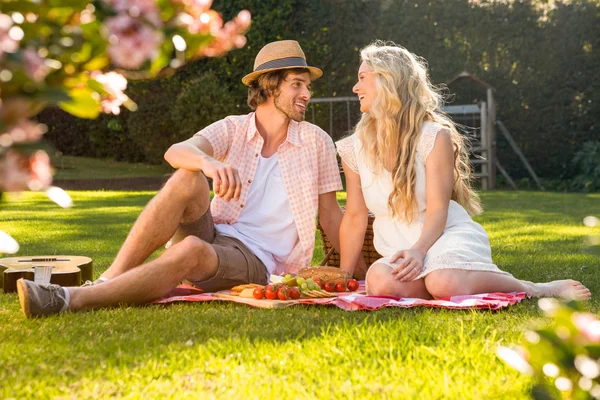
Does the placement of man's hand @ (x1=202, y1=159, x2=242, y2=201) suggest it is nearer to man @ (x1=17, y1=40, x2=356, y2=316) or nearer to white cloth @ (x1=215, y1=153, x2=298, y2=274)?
man @ (x1=17, y1=40, x2=356, y2=316)

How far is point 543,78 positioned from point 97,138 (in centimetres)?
822

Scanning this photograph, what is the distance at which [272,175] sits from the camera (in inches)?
175

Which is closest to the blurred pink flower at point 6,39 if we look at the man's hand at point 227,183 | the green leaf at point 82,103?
the green leaf at point 82,103

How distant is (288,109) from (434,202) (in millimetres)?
929

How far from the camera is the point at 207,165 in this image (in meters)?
3.70

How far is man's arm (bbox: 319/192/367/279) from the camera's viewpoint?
4523 millimetres

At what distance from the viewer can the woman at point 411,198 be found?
389 centimetres

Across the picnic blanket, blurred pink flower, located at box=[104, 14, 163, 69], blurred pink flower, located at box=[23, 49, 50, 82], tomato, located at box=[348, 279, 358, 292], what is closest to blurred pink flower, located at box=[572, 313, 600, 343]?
blurred pink flower, located at box=[104, 14, 163, 69]

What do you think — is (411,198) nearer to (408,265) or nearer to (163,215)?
(408,265)

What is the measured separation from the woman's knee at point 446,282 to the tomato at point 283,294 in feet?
2.14

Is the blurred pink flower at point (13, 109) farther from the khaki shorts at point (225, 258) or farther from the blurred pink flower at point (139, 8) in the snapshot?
the khaki shorts at point (225, 258)

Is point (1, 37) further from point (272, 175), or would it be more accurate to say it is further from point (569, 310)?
point (272, 175)

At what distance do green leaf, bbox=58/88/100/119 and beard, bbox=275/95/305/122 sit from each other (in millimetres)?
3036

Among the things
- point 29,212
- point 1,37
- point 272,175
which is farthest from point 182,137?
point 1,37
